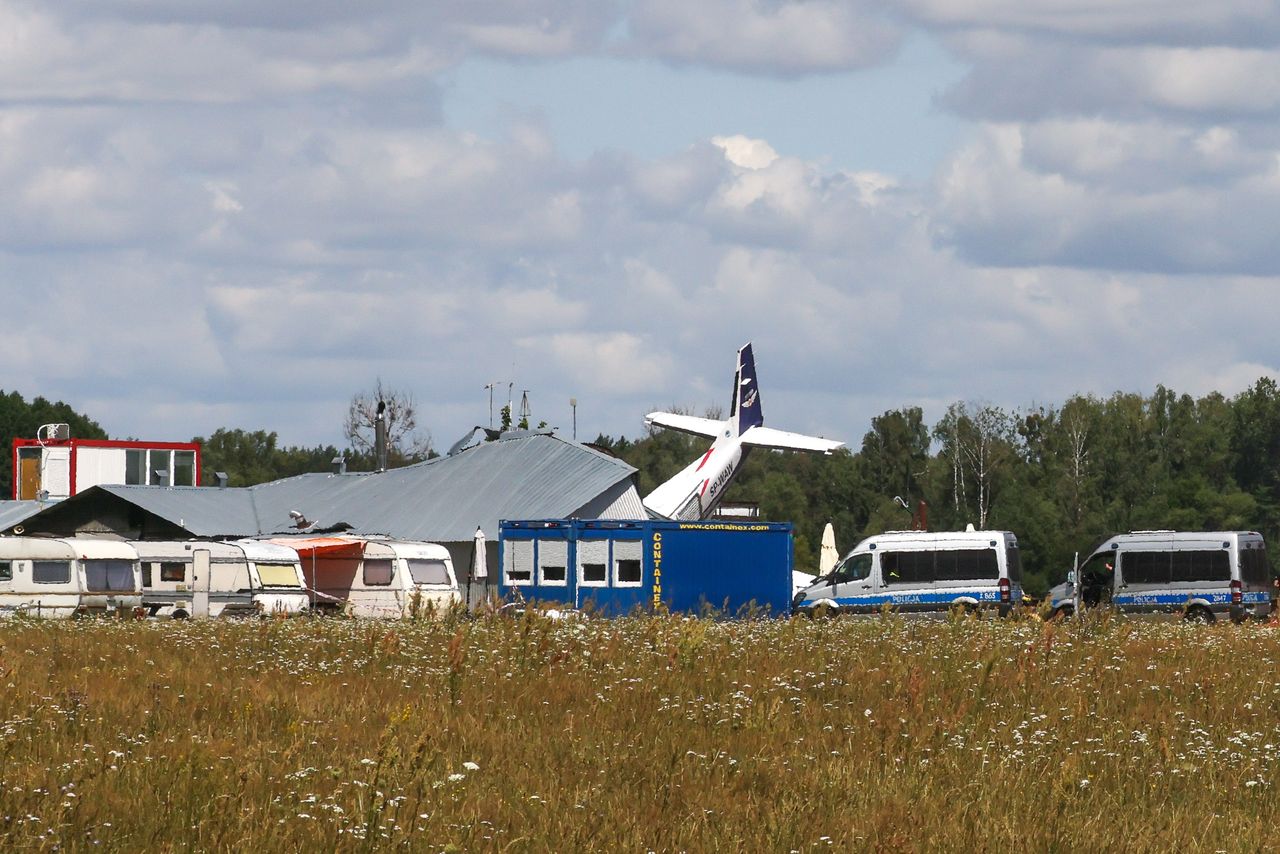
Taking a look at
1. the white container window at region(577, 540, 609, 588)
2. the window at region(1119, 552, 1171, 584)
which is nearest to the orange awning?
the white container window at region(577, 540, 609, 588)

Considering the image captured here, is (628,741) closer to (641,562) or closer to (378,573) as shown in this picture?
(641,562)

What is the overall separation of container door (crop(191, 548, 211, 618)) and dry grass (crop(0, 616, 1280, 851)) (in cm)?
1649

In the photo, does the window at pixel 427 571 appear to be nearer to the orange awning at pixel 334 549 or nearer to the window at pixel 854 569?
the orange awning at pixel 334 549

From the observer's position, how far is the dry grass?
870cm

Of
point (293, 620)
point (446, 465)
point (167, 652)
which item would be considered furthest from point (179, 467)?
point (167, 652)

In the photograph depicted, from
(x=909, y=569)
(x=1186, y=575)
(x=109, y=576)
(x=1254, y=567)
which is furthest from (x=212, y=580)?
(x=1254, y=567)

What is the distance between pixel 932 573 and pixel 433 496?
24.3 metres

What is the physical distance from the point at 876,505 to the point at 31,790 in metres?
106

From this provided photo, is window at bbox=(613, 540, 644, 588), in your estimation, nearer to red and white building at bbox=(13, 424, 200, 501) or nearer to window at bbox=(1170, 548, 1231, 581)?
window at bbox=(1170, 548, 1231, 581)

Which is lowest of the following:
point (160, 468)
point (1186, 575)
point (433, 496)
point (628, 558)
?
point (1186, 575)

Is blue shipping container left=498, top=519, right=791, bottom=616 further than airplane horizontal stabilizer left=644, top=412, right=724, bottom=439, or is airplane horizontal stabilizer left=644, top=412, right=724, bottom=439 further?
airplane horizontal stabilizer left=644, top=412, right=724, bottom=439

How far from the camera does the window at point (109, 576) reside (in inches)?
1358

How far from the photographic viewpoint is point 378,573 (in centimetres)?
3788

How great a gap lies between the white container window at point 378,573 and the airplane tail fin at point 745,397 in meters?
32.7
